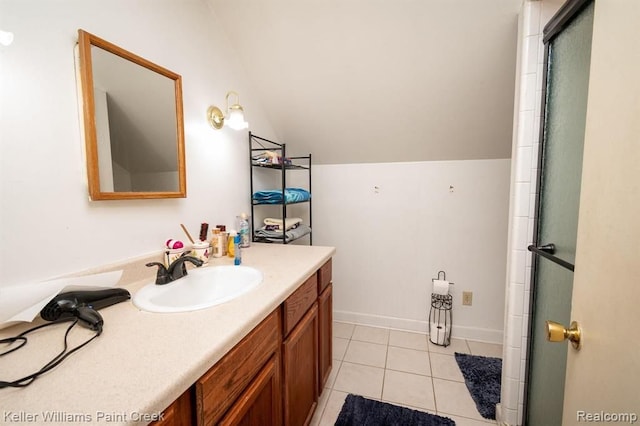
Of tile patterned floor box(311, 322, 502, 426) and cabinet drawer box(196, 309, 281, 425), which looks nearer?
cabinet drawer box(196, 309, 281, 425)

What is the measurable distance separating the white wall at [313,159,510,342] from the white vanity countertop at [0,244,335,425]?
1.57m

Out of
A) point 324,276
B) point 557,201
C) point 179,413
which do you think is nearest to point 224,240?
point 324,276

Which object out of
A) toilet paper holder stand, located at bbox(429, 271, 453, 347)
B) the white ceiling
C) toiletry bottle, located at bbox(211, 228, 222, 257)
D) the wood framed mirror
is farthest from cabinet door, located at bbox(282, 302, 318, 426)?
the white ceiling

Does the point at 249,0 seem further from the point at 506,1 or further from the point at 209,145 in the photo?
the point at 506,1

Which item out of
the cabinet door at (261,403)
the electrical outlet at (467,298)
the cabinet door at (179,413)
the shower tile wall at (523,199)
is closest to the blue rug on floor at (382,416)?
the shower tile wall at (523,199)

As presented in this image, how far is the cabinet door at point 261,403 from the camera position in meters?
0.72

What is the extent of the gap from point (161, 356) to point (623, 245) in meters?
0.89

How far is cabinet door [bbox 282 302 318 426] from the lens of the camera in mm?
1035

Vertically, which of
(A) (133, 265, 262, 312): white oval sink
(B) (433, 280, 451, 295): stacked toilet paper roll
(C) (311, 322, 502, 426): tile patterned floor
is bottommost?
(C) (311, 322, 502, 426): tile patterned floor

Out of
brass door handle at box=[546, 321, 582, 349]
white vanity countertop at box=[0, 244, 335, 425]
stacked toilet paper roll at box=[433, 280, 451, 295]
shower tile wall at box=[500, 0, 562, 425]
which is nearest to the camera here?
white vanity countertop at box=[0, 244, 335, 425]

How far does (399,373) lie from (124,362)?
1682mm

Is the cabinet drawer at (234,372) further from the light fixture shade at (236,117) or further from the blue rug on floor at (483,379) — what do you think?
the blue rug on floor at (483,379)

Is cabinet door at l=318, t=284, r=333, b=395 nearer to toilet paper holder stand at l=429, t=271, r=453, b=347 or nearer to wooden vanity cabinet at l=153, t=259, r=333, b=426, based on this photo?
wooden vanity cabinet at l=153, t=259, r=333, b=426

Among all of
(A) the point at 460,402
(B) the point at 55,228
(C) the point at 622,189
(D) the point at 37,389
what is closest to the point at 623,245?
(C) the point at 622,189
